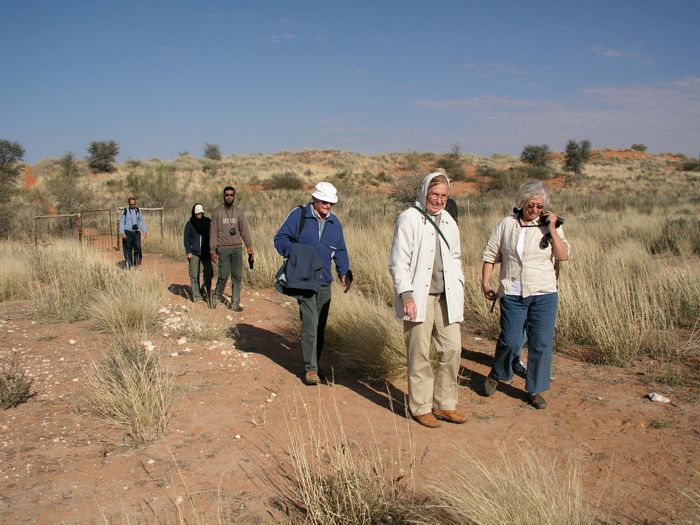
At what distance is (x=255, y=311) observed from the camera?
8078 mm

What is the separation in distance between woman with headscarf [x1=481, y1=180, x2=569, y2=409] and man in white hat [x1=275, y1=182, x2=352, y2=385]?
56.7 inches

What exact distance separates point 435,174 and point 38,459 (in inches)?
134

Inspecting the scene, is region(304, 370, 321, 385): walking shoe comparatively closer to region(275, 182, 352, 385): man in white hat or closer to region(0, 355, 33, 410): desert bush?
region(275, 182, 352, 385): man in white hat

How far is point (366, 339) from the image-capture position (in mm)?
5508

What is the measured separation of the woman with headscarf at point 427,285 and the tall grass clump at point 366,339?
3.72ft

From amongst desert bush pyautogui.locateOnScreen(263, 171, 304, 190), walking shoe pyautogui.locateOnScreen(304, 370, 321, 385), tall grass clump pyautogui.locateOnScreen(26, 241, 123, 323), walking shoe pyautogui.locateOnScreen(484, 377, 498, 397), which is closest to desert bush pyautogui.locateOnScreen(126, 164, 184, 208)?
desert bush pyautogui.locateOnScreen(263, 171, 304, 190)

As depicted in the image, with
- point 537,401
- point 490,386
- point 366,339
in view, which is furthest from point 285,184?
point 537,401

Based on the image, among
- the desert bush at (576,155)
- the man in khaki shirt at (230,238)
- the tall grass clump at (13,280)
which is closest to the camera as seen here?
the man in khaki shirt at (230,238)

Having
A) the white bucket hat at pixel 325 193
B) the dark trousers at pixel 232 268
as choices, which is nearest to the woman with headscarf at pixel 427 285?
the white bucket hat at pixel 325 193

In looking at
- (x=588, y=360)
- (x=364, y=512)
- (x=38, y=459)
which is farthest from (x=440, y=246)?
(x=38, y=459)

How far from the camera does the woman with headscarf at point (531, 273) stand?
4.29 metres

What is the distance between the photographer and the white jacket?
3.86 metres

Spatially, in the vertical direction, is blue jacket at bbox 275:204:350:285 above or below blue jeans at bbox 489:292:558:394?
above

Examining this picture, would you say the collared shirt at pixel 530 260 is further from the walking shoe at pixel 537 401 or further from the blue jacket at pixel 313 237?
the blue jacket at pixel 313 237
